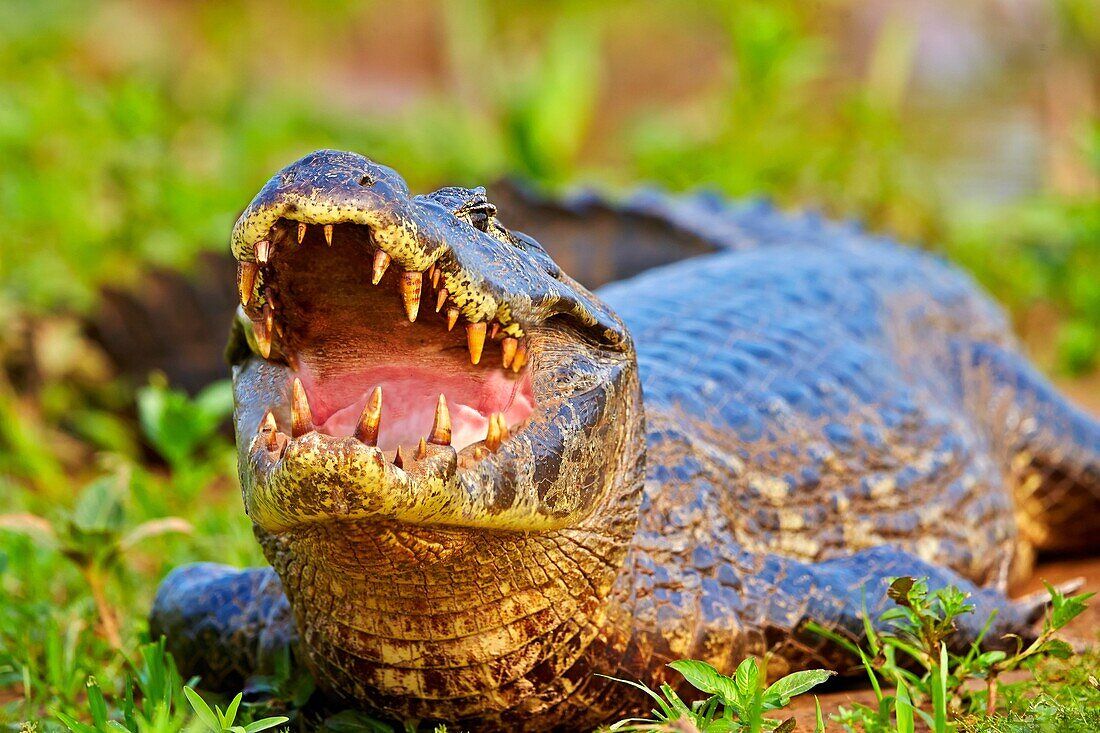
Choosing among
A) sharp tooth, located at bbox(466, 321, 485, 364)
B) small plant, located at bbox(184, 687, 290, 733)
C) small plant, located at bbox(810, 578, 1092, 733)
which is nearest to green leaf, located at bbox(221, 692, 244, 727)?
small plant, located at bbox(184, 687, 290, 733)

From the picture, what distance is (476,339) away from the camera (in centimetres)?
200

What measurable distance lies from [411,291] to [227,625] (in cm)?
116

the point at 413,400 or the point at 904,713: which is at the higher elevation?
the point at 413,400

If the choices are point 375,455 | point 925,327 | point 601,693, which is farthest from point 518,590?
point 925,327

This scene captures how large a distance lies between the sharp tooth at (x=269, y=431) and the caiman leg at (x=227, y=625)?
2.64 feet

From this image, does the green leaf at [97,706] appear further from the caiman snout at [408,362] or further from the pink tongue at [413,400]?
the pink tongue at [413,400]

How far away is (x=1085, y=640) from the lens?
2.77m

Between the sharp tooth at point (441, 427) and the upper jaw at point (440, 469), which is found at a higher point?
the sharp tooth at point (441, 427)

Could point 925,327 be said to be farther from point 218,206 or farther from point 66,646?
point 218,206

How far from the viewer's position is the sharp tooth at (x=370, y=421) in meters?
1.81

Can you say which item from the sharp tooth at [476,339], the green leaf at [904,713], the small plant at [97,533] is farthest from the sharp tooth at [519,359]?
the small plant at [97,533]

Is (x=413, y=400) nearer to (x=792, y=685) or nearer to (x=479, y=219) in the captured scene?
(x=479, y=219)

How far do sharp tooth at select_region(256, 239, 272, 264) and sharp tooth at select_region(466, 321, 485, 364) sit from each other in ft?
1.07

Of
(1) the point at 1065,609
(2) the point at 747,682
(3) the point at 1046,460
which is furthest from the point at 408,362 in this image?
(3) the point at 1046,460
